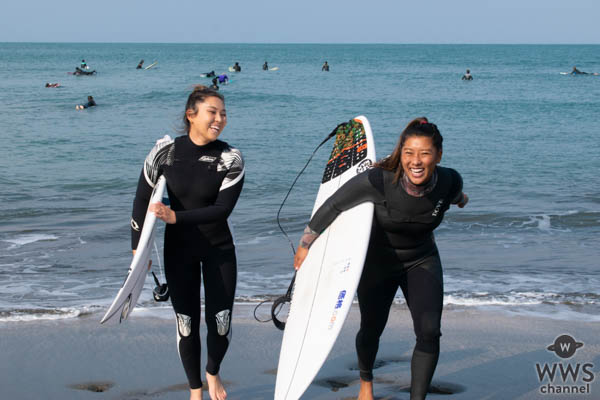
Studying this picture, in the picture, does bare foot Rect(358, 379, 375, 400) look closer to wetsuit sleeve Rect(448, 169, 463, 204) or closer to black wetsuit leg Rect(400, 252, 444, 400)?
black wetsuit leg Rect(400, 252, 444, 400)

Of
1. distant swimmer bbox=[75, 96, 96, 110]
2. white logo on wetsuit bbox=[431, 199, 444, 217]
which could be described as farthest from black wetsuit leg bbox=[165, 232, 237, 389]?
distant swimmer bbox=[75, 96, 96, 110]

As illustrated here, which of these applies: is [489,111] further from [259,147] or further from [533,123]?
[259,147]

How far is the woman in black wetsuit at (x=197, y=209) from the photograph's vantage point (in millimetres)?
3641

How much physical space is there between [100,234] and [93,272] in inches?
72.2

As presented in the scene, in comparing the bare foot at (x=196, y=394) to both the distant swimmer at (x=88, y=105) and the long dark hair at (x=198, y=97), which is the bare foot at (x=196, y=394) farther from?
the distant swimmer at (x=88, y=105)

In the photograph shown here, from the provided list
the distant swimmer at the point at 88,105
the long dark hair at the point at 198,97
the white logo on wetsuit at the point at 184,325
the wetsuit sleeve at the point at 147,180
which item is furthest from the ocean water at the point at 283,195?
the long dark hair at the point at 198,97

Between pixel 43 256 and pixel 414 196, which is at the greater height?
pixel 414 196

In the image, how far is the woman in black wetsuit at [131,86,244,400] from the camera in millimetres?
3641

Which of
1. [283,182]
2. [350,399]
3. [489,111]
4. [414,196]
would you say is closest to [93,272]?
[350,399]

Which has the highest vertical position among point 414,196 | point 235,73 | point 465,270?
point 235,73

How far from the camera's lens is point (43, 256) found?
782cm

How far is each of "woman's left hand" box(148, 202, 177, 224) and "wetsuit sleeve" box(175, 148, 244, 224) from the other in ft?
0.10

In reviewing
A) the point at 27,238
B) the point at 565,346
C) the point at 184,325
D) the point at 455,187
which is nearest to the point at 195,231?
the point at 184,325

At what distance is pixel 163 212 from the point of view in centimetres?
348
